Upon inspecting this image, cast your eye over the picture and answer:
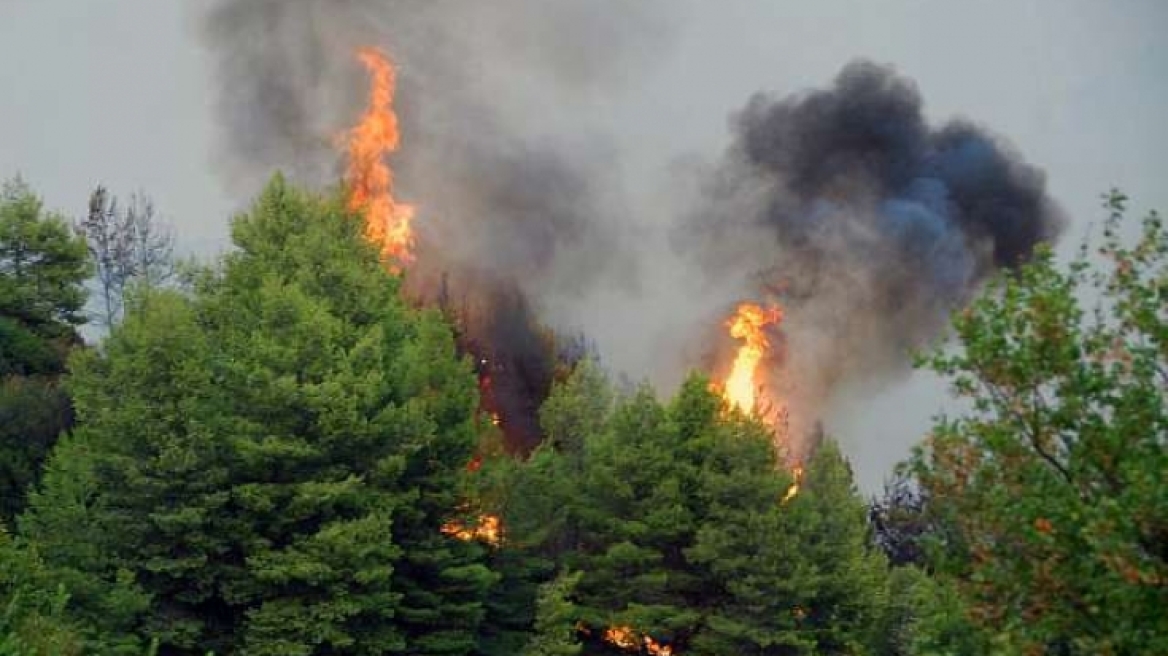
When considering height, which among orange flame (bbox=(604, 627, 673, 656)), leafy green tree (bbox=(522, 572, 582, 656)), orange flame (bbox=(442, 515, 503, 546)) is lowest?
leafy green tree (bbox=(522, 572, 582, 656))

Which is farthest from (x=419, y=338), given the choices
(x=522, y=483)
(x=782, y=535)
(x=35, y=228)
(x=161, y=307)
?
(x=35, y=228)

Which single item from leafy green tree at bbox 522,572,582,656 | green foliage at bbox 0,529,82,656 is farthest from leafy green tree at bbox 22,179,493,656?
green foliage at bbox 0,529,82,656

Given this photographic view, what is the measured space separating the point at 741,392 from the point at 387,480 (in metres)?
40.4

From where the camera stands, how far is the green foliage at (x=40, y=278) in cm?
6750

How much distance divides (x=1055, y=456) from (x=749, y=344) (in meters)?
72.1

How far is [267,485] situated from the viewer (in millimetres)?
47938

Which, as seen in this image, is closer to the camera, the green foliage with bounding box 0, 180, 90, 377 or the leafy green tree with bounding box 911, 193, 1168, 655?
the leafy green tree with bounding box 911, 193, 1168, 655

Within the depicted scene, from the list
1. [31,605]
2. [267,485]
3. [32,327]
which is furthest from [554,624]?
[32,327]

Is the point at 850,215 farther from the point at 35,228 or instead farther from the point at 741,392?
the point at 35,228

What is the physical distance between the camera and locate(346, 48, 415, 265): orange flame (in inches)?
3388

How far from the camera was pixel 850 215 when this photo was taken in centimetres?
10344

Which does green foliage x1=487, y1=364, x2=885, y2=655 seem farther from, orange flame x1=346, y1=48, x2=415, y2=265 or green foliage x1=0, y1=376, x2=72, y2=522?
orange flame x1=346, y1=48, x2=415, y2=265

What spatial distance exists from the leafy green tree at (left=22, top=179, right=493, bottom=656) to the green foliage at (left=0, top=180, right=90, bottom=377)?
1576cm

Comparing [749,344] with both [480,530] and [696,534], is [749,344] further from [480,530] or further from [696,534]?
[696,534]
